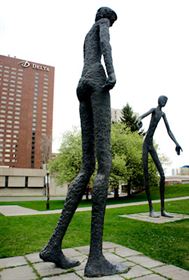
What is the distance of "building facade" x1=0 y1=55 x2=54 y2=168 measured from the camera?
331 feet

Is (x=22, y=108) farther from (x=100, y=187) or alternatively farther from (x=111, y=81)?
(x=100, y=187)

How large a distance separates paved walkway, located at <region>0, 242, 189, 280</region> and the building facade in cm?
9739

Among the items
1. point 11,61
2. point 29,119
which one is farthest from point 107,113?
point 11,61

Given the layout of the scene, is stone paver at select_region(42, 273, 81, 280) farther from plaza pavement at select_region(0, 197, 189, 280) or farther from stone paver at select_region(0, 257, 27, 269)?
stone paver at select_region(0, 257, 27, 269)

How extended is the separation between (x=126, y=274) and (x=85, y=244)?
1.90 m

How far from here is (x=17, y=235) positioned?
6.12 metres

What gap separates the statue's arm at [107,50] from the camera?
348cm

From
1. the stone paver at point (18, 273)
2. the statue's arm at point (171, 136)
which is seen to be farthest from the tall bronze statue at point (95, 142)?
the statue's arm at point (171, 136)

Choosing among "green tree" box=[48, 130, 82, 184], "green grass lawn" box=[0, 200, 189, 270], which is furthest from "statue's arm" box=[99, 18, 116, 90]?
"green tree" box=[48, 130, 82, 184]

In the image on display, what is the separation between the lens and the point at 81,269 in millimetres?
3361

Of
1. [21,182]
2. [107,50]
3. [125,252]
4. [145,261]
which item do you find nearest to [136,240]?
[125,252]

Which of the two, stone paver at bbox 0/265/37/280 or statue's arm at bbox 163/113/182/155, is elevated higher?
statue's arm at bbox 163/113/182/155

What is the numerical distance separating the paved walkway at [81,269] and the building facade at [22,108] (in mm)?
97386

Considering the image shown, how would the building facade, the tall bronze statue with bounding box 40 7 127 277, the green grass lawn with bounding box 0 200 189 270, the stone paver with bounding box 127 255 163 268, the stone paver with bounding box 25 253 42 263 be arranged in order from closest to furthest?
the tall bronze statue with bounding box 40 7 127 277 → the stone paver with bounding box 127 255 163 268 → the stone paver with bounding box 25 253 42 263 → the green grass lawn with bounding box 0 200 189 270 → the building facade
